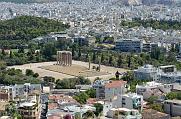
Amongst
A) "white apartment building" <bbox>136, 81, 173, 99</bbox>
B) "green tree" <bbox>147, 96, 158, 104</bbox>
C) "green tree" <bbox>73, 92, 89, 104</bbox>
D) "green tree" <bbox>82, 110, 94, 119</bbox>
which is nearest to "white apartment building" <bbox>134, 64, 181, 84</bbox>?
"white apartment building" <bbox>136, 81, 173, 99</bbox>

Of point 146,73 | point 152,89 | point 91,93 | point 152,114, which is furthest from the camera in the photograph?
point 146,73

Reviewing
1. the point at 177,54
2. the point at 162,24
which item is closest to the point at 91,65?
the point at 177,54

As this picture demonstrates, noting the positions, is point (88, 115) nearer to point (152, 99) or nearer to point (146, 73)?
point (152, 99)

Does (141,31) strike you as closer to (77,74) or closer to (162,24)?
Result: (162,24)

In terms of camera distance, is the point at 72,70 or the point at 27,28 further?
the point at 27,28

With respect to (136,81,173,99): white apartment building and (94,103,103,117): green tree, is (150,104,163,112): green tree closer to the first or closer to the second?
(136,81,173,99): white apartment building

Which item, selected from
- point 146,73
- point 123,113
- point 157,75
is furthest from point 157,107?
point 146,73

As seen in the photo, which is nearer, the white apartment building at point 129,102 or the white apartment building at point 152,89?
the white apartment building at point 129,102

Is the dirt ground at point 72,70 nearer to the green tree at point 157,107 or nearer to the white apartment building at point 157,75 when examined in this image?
the white apartment building at point 157,75

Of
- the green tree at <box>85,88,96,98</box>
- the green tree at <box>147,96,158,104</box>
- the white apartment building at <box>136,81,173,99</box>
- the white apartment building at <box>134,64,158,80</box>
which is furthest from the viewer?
the white apartment building at <box>134,64,158,80</box>

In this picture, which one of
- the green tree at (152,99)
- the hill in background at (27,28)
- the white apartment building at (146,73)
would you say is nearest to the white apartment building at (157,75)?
the white apartment building at (146,73)

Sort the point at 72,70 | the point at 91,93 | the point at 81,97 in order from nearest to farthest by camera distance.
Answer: the point at 81,97
the point at 91,93
the point at 72,70
